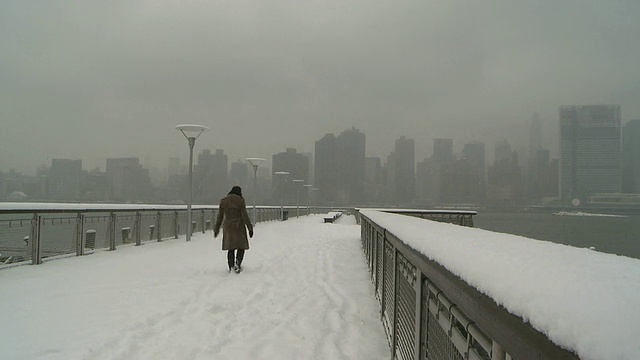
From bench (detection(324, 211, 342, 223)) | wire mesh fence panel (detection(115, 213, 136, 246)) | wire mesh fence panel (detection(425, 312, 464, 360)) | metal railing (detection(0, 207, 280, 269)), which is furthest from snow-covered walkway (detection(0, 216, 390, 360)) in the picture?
bench (detection(324, 211, 342, 223))

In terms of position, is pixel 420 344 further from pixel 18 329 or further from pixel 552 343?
pixel 18 329

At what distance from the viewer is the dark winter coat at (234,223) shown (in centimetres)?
875

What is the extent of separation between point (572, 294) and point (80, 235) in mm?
12003

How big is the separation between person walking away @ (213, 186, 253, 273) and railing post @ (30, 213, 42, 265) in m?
3.71

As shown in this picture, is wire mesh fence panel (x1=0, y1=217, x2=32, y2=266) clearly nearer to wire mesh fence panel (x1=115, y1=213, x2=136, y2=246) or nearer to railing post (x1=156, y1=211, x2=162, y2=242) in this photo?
wire mesh fence panel (x1=115, y1=213, x2=136, y2=246)

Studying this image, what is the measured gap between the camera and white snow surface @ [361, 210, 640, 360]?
0.71 m

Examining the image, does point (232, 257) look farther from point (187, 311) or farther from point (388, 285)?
point (388, 285)

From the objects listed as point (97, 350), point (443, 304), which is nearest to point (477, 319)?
point (443, 304)

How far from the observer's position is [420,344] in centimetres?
273

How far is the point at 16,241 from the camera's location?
9.10 metres

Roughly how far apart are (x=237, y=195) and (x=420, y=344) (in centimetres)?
712

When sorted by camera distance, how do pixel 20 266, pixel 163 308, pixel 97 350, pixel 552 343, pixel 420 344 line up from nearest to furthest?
1. pixel 552 343
2. pixel 420 344
3. pixel 97 350
4. pixel 163 308
5. pixel 20 266

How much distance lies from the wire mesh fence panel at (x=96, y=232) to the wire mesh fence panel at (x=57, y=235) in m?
0.44

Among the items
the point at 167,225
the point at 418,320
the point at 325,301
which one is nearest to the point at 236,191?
the point at 325,301
